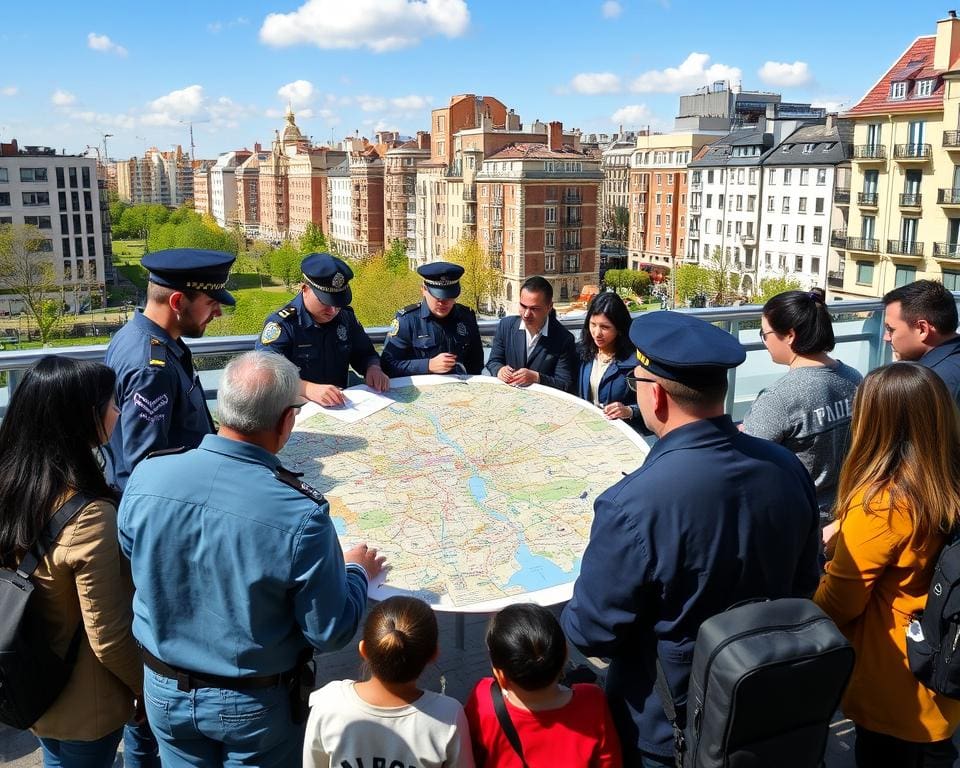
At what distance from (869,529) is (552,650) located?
1066 mm

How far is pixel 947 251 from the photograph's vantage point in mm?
43719

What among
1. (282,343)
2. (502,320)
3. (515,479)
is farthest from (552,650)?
(502,320)

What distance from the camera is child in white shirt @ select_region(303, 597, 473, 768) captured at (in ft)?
8.11

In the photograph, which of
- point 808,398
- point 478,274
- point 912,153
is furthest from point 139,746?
point 478,274

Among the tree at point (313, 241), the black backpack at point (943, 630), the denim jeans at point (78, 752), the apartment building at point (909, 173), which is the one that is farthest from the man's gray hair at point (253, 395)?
the tree at point (313, 241)

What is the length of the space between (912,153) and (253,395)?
49.3m

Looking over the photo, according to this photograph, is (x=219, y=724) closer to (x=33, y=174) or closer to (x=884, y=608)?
(x=884, y=608)

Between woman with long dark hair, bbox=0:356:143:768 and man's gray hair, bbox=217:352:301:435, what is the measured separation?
529mm

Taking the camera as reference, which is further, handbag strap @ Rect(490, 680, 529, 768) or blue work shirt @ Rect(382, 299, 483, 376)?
blue work shirt @ Rect(382, 299, 483, 376)

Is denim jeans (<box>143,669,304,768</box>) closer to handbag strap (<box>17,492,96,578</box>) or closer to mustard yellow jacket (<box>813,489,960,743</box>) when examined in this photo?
handbag strap (<box>17,492,96,578</box>)

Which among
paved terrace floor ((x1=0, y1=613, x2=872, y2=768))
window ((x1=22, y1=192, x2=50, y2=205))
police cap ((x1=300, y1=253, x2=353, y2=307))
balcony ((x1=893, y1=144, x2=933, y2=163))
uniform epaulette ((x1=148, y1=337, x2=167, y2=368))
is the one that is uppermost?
balcony ((x1=893, y1=144, x2=933, y2=163))

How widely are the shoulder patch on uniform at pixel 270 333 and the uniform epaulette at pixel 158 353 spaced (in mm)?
1158

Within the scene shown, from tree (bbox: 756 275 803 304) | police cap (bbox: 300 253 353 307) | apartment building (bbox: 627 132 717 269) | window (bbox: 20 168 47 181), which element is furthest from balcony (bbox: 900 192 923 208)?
window (bbox: 20 168 47 181)

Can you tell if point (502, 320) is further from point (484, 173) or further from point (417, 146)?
point (417, 146)
